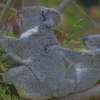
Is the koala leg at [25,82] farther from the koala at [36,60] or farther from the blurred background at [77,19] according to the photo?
the blurred background at [77,19]

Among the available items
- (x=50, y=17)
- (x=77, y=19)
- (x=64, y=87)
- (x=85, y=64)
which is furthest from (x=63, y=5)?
(x=64, y=87)

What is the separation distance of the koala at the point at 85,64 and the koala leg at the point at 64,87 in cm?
4

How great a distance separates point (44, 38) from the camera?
835 millimetres

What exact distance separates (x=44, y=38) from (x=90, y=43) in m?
0.27

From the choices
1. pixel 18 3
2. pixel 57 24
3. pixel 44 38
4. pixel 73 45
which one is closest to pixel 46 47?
pixel 44 38

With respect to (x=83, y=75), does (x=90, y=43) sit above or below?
above

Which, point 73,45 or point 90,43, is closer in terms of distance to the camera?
point 90,43

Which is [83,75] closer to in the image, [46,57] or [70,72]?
[70,72]

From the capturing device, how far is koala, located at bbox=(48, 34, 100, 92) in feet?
2.80

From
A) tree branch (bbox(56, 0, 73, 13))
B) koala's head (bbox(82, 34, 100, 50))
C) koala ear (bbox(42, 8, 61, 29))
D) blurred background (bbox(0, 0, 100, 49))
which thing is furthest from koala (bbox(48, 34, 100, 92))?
tree branch (bbox(56, 0, 73, 13))

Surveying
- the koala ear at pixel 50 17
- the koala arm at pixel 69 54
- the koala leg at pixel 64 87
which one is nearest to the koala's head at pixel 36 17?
the koala ear at pixel 50 17

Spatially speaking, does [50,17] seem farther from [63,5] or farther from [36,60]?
[63,5]

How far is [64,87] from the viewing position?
82 cm

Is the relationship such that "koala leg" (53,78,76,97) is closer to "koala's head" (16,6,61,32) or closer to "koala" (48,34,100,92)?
"koala" (48,34,100,92)
